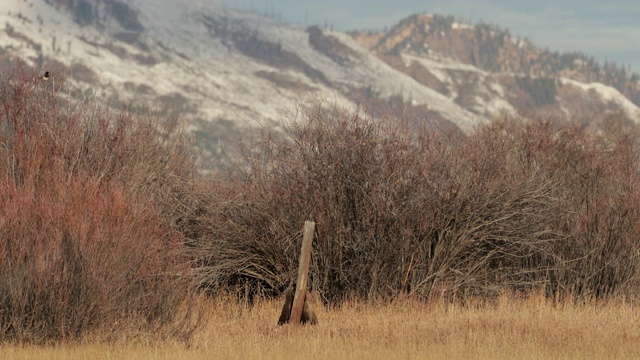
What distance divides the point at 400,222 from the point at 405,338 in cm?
565

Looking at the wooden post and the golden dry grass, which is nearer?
the golden dry grass

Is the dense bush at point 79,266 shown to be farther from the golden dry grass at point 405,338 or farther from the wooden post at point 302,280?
the wooden post at point 302,280

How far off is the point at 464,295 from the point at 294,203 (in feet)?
12.3

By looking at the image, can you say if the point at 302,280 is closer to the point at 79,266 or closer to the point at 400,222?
the point at 79,266

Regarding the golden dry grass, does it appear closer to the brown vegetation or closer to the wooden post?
the wooden post

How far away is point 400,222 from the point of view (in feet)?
60.6

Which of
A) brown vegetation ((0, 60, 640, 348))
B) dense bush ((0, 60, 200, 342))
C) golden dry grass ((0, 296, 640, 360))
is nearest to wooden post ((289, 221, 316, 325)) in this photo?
golden dry grass ((0, 296, 640, 360))

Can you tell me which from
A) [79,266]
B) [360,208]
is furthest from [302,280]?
[360,208]

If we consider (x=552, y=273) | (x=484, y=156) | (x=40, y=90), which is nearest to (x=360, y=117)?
(x=484, y=156)

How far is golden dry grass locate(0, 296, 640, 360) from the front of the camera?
11594 mm

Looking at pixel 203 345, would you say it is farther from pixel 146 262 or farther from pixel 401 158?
pixel 401 158

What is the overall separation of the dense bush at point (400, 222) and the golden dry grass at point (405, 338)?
1.90 m

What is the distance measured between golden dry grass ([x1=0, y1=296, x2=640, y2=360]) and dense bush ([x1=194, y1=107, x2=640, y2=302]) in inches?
74.8

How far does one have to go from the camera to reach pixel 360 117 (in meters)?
19.1
